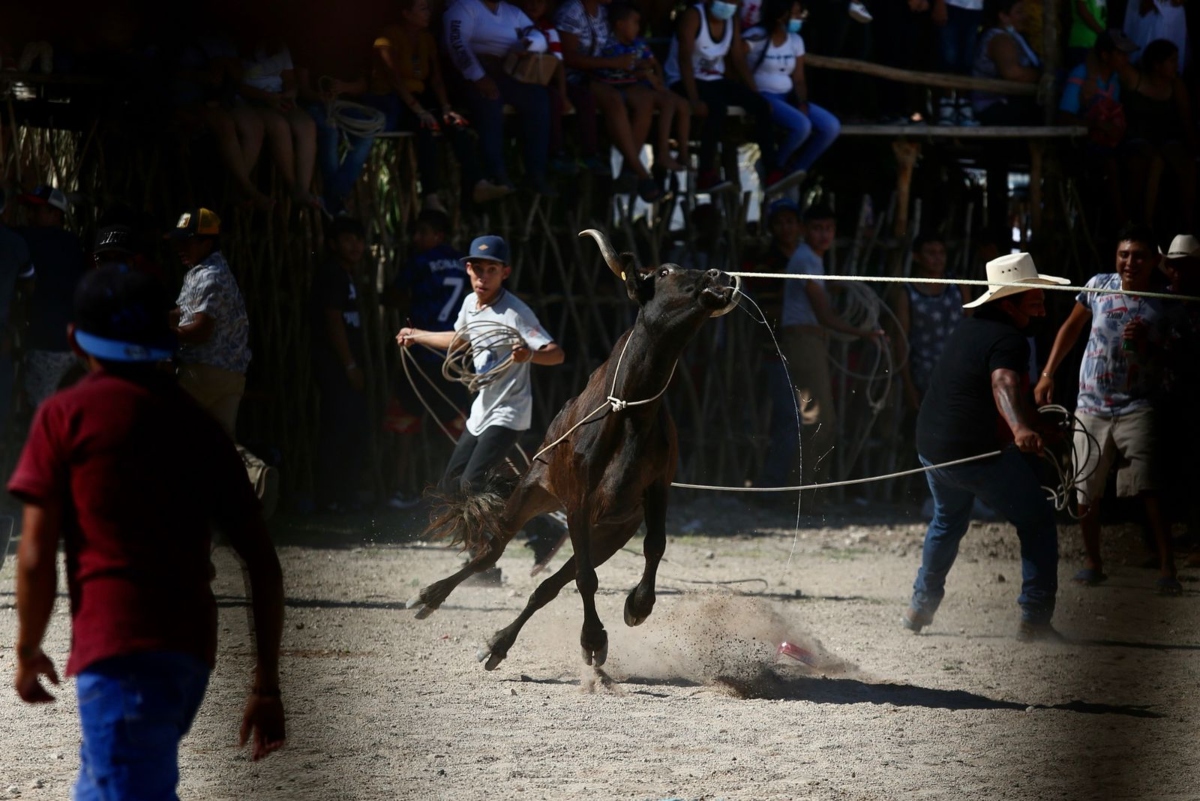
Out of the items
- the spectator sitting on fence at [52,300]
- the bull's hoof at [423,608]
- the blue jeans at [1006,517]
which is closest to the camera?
the bull's hoof at [423,608]

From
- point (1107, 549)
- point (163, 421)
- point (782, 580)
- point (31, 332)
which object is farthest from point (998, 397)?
point (31, 332)

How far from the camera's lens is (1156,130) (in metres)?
4.47

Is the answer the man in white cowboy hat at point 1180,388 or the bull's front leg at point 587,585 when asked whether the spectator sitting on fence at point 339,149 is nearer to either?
the bull's front leg at point 587,585

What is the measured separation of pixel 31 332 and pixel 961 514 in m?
4.78

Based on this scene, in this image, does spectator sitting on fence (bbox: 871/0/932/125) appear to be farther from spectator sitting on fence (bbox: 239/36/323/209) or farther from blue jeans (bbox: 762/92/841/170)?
spectator sitting on fence (bbox: 239/36/323/209)

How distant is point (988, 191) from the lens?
35.5ft

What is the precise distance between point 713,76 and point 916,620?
4.44m

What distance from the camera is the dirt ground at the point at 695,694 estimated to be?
407 cm

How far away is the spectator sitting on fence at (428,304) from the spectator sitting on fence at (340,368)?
10.2 inches

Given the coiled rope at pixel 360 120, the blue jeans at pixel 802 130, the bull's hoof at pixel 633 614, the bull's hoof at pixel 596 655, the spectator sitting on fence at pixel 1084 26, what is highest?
the spectator sitting on fence at pixel 1084 26

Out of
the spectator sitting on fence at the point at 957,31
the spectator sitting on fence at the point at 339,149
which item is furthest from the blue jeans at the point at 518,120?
the spectator sitting on fence at the point at 957,31

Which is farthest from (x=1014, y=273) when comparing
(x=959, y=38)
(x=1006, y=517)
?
(x=959, y=38)

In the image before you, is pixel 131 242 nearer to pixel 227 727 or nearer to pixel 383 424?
pixel 227 727

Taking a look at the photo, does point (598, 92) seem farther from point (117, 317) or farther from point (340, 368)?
point (117, 317)
